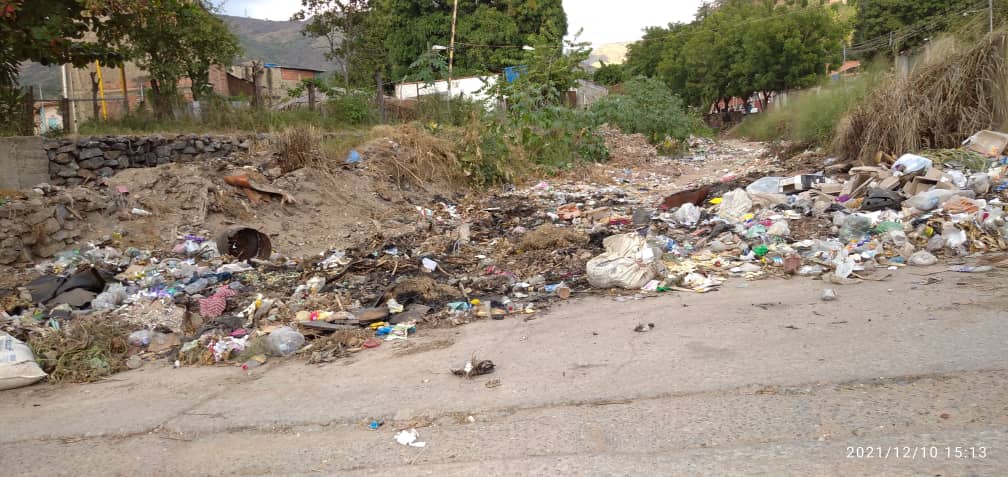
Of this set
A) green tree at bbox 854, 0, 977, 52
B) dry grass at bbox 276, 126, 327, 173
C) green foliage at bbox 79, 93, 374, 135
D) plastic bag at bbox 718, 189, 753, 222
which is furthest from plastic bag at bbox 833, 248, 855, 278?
green tree at bbox 854, 0, 977, 52

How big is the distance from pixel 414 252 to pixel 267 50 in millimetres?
54471

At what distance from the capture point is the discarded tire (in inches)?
284

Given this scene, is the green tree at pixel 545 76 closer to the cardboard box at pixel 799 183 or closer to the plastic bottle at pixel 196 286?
the cardboard box at pixel 799 183

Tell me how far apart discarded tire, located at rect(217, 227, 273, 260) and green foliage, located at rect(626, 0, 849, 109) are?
2762cm

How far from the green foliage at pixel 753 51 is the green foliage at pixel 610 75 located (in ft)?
8.08

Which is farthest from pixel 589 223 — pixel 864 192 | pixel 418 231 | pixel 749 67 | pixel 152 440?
pixel 749 67

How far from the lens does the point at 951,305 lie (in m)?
4.01

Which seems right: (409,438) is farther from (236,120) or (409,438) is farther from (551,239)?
(236,120)

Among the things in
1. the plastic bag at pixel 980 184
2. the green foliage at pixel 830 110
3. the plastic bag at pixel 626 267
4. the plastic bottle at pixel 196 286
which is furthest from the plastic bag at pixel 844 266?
the green foliage at pixel 830 110

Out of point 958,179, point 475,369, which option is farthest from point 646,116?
point 475,369

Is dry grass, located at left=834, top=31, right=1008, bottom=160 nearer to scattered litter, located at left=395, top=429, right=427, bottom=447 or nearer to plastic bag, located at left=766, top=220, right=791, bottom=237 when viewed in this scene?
plastic bag, located at left=766, top=220, right=791, bottom=237

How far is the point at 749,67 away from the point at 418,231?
89.6 ft

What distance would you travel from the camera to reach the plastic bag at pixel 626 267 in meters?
5.16

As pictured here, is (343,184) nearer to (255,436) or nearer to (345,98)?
(345,98)
